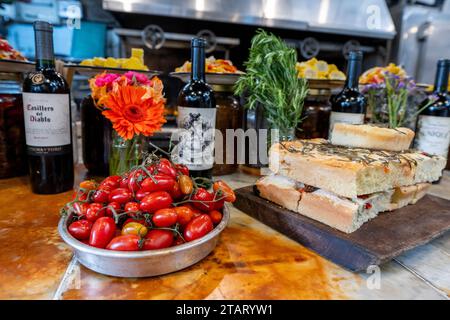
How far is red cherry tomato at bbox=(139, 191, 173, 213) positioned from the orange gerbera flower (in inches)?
10.8

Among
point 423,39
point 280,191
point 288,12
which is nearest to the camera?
point 280,191

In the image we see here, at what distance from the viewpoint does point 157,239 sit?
471 millimetres

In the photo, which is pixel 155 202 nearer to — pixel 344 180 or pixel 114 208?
pixel 114 208

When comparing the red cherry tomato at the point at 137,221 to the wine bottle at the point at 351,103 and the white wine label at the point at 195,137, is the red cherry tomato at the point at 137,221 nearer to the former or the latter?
the white wine label at the point at 195,137

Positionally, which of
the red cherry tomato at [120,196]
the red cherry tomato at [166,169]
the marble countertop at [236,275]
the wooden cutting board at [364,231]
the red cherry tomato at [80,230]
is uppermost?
the red cherry tomato at [166,169]

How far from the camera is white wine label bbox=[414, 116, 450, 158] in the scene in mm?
1060

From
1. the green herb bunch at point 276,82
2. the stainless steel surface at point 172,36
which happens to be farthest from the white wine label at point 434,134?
the stainless steel surface at point 172,36

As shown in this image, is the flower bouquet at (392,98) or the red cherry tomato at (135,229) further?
the flower bouquet at (392,98)

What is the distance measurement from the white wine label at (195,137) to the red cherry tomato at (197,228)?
1.12 ft

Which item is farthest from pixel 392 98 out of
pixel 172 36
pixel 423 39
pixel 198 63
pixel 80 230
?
pixel 423 39

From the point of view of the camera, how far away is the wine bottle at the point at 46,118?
0.78 metres

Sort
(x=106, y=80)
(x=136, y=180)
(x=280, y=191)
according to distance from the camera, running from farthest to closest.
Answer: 1. (x=106, y=80)
2. (x=280, y=191)
3. (x=136, y=180)

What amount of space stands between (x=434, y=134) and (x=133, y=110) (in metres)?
1.02
